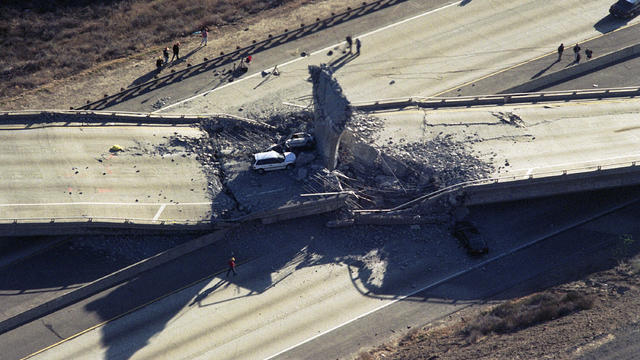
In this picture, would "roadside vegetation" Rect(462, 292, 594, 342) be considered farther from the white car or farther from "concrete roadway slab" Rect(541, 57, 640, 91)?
"concrete roadway slab" Rect(541, 57, 640, 91)

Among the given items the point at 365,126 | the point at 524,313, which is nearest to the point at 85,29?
the point at 365,126

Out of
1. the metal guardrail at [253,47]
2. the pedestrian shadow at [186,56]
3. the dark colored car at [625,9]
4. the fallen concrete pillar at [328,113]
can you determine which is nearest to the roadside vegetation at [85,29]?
the pedestrian shadow at [186,56]

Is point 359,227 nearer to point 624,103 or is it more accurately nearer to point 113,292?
point 113,292

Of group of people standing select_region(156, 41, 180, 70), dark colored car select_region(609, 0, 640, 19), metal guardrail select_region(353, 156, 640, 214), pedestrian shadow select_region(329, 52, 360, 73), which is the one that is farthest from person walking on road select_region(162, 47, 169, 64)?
dark colored car select_region(609, 0, 640, 19)

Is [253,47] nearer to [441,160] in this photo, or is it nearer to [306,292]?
[441,160]

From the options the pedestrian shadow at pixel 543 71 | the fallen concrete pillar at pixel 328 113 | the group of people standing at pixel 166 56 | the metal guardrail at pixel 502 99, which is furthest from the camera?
the group of people standing at pixel 166 56

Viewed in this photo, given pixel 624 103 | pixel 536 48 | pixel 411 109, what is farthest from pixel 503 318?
pixel 536 48

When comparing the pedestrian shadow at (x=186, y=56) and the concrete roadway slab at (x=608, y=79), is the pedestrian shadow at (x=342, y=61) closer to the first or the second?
the pedestrian shadow at (x=186, y=56)
